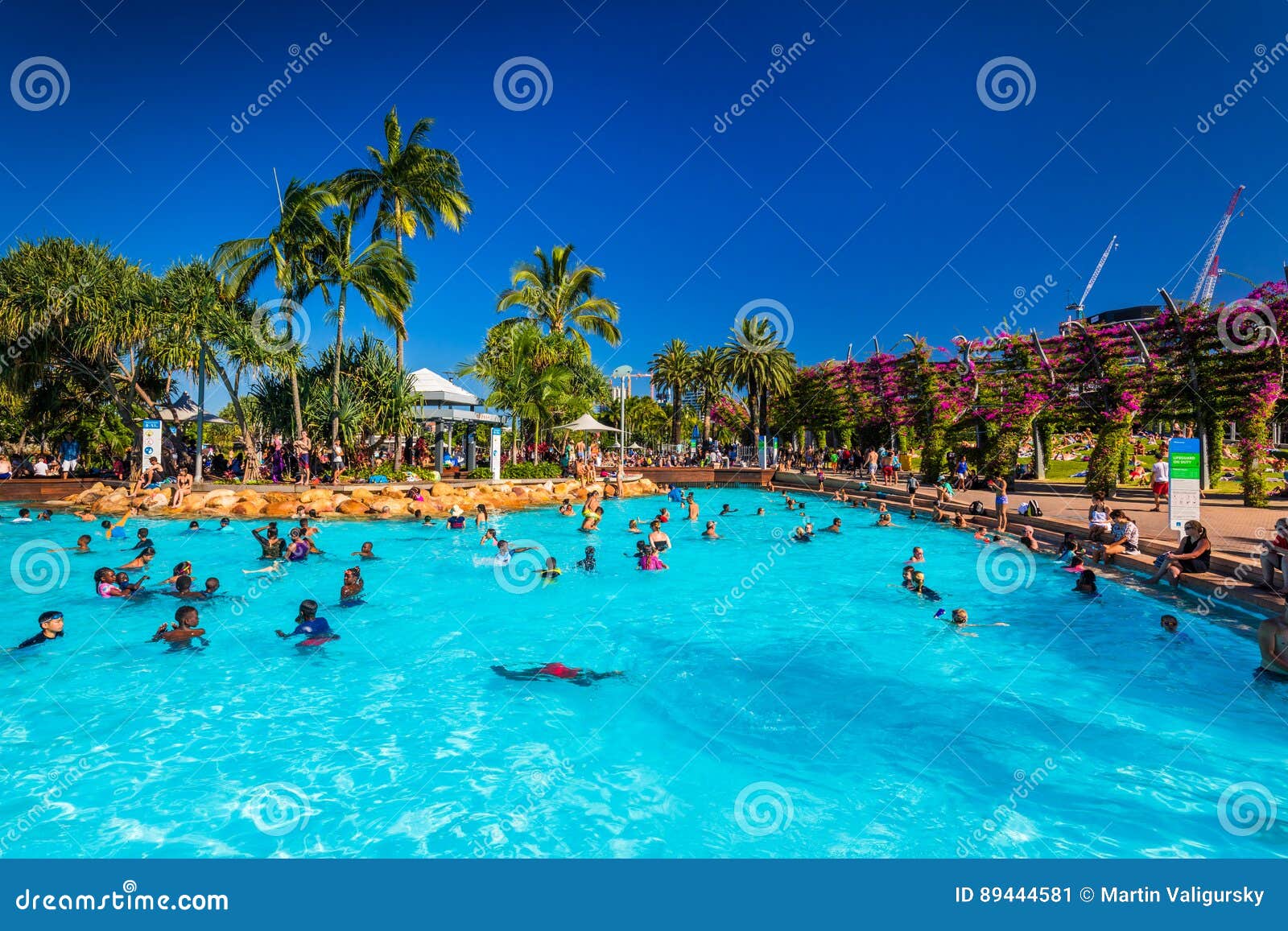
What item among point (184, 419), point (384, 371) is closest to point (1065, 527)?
point (384, 371)

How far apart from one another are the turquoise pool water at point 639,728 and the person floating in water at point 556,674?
19 cm

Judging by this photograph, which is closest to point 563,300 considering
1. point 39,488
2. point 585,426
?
point 585,426

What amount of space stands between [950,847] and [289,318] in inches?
1117

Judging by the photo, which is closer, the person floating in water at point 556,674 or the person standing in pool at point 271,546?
the person floating in water at point 556,674

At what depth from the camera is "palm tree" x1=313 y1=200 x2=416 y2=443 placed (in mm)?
26562

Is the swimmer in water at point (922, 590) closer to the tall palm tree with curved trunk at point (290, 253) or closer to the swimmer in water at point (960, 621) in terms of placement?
the swimmer in water at point (960, 621)

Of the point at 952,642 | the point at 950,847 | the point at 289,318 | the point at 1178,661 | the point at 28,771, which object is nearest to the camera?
the point at 950,847

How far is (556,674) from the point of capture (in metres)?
9.75

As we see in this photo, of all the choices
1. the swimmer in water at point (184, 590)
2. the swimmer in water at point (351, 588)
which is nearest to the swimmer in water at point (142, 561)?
the swimmer in water at point (184, 590)

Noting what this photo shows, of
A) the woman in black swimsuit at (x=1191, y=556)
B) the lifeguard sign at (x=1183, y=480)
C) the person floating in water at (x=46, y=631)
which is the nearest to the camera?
the person floating in water at (x=46, y=631)

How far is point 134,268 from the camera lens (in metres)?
27.4

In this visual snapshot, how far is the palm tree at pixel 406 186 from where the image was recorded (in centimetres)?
2872
